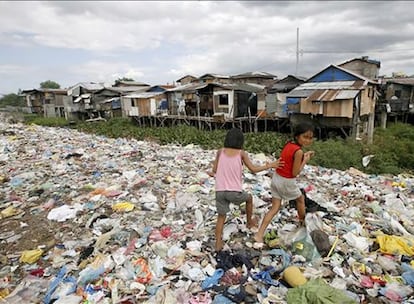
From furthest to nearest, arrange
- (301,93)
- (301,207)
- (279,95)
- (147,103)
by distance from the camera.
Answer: (147,103) < (279,95) < (301,93) < (301,207)

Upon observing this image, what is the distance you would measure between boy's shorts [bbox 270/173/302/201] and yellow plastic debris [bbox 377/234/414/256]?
3.34 feet

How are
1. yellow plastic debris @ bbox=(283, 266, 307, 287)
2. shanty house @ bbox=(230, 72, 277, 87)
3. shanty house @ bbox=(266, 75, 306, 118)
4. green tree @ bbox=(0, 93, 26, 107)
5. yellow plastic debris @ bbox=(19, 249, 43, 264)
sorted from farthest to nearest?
green tree @ bbox=(0, 93, 26, 107) < shanty house @ bbox=(230, 72, 277, 87) < shanty house @ bbox=(266, 75, 306, 118) < yellow plastic debris @ bbox=(19, 249, 43, 264) < yellow plastic debris @ bbox=(283, 266, 307, 287)

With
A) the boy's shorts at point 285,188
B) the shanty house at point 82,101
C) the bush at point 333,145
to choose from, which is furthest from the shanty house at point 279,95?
the shanty house at point 82,101

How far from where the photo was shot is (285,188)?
2.86 m

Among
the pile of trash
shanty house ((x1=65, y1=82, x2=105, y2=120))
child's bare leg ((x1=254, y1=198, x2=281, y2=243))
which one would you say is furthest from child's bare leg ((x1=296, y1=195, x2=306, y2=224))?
shanty house ((x1=65, y1=82, x2=105, y2=120))

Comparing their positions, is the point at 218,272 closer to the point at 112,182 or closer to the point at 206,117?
the point at 112,182

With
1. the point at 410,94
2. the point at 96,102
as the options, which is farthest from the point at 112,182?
the point at 96,102

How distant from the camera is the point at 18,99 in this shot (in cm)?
5056

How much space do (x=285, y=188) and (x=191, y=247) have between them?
1.19m

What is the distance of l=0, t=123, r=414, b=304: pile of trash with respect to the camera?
242 centimetres

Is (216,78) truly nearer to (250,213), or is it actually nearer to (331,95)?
(331,95)

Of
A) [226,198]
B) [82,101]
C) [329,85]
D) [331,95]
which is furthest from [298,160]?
[82,101]

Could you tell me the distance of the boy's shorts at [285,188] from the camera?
2.84 metres

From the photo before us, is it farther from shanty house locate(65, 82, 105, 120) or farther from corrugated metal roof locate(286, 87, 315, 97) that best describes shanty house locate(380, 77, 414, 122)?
shanty house locate(65, 82, 105, 120)
